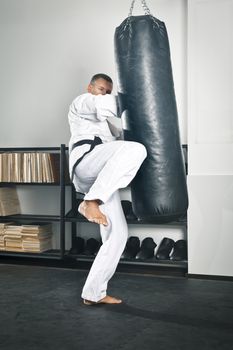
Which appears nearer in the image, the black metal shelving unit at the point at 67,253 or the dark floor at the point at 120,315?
the dark floor at the point at 120,315

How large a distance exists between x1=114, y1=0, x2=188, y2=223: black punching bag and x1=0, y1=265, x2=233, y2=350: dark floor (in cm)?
68

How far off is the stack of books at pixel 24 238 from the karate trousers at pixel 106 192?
4.89 ft

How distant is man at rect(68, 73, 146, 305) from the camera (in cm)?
289

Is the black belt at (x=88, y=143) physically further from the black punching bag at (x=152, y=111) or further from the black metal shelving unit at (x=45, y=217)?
→ the black metal shelving unit at (x=45, y=217)

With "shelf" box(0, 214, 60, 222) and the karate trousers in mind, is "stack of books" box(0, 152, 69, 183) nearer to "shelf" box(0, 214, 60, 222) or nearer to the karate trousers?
"shelf" box(0, 214, 60, 222)

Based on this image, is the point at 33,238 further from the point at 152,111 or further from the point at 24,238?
the point at 152,111

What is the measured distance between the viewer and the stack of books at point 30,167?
4.71 metres

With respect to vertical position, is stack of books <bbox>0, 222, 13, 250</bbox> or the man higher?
the man

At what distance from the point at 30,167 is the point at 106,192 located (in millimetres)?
2060

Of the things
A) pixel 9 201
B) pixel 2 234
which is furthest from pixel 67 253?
pixel 9 201

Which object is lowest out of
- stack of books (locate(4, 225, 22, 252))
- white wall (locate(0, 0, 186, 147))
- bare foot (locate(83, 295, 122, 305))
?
bare foot (locate(83, 295, 122, 305))

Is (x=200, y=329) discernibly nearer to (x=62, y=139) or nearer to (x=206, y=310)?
(x=206, y=310)

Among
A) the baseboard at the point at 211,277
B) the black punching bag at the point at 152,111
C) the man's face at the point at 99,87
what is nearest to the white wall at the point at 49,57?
the baseboard at the point at 211,277

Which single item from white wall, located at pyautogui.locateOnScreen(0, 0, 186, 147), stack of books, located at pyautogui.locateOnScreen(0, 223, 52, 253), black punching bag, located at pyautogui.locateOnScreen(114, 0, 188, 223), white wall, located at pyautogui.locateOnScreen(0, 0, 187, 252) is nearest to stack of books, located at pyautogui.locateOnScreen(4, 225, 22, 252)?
stack of books, located at pyautogui.locateOnScreen(0, 223, 52, 253)
